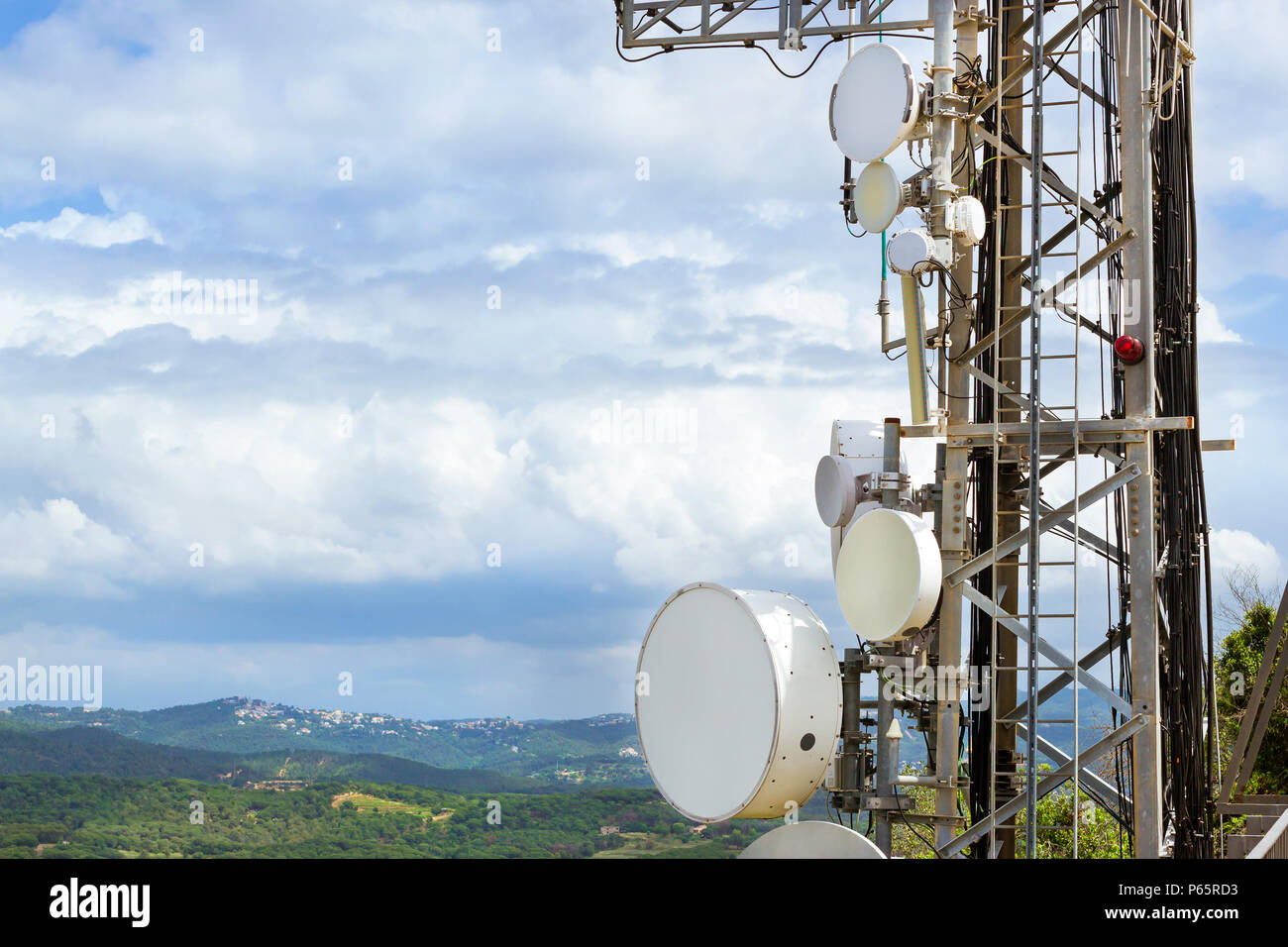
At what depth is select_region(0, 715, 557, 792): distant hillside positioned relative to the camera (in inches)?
2820

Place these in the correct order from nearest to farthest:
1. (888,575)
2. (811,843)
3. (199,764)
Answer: (811,843), (888,575), (199,764)

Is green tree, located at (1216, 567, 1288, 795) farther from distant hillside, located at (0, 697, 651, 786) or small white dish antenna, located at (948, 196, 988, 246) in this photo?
distant hillside, located at (0, 697, 651, 786)

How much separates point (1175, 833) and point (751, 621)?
4.72 meters

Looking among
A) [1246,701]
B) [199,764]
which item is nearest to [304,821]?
[199,764]

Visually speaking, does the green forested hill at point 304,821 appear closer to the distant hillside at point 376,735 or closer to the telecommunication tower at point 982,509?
the distant hillside at point 376,735

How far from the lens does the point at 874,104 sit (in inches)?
448

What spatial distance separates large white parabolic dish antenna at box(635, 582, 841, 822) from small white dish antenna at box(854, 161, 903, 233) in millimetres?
3651

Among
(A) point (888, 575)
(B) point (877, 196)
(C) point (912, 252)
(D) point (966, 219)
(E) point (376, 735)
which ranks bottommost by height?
(E) point (376, 735)

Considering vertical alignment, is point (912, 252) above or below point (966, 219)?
below

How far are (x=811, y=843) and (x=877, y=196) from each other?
214 inches

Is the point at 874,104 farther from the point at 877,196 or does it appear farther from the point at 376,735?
the point at 376,735

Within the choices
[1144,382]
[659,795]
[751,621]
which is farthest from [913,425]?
[659,795]

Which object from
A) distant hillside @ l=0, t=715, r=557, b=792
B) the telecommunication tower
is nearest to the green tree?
the telecommunication tower
